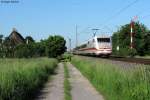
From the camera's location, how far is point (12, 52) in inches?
2402

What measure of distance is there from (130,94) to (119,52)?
2703 inches

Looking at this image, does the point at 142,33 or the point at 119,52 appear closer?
the point at 119,52

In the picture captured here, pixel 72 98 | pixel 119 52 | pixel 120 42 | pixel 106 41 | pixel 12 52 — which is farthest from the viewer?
pixel 120 42

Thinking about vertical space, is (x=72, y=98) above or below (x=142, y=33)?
below

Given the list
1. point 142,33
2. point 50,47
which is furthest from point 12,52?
point 142,33

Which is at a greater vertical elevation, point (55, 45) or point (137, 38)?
point (137, 38)

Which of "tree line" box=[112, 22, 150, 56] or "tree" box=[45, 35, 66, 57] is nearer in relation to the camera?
"tree" box=[45, 35, 66, 57]

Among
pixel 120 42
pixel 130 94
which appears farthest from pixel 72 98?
pixel 120 42

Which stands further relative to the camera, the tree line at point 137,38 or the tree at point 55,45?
the tree line at point 137,38

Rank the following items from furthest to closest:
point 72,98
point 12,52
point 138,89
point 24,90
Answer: point 12,52, point 72,98, point 24,90, point 138,89

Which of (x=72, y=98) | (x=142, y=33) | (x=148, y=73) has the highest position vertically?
(x=142, y=33)

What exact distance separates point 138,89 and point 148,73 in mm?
767

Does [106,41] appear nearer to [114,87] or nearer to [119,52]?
[119,52]

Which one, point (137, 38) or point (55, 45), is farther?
point (137, 38)
